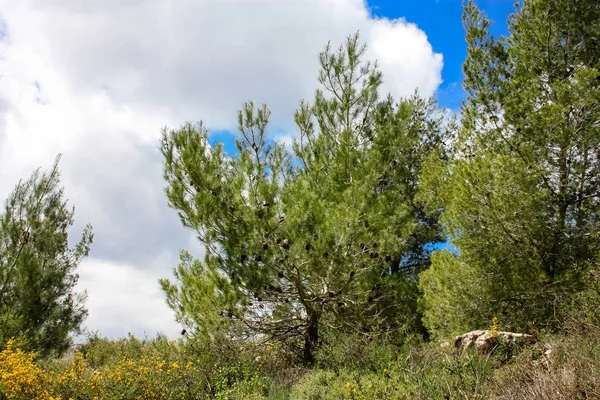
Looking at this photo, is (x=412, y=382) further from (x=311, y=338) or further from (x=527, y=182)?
(x=527, y=182)

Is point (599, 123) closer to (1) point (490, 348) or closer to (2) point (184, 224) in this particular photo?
(1) point (490, 348)

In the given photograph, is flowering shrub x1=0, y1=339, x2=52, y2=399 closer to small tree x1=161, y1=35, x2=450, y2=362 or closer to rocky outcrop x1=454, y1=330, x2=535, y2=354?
small tree x1=161, y1=35, x2=450, y2=362

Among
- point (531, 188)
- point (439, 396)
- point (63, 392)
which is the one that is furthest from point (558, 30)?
point (63, 392)

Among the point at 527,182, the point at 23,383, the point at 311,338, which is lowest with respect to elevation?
the point at 23,383

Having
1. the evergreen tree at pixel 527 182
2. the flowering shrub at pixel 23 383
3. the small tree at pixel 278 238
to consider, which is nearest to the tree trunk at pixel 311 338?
the small tree at pixel 278 238

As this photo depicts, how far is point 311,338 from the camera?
29.3 ft

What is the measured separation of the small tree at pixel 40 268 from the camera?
13055 mm

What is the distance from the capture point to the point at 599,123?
7902 mm

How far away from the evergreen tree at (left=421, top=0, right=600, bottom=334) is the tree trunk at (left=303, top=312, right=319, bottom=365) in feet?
7.87

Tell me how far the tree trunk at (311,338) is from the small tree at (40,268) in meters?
8.19

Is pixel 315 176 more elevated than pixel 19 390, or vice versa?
pixel 315 176

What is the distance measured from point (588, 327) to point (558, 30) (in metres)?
6.30

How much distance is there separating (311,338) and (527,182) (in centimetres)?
494

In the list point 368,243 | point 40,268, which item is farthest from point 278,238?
point 40,268
